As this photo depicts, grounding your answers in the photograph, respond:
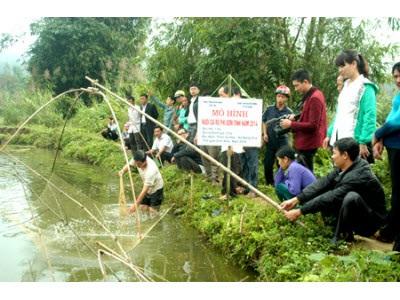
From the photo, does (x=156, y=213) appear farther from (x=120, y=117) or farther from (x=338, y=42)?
(x=120, y=117)

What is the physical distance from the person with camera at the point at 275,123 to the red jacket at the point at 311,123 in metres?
0.71

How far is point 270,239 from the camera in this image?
447 cm

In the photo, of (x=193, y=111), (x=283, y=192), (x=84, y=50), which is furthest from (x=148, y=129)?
(x=84, y=50)

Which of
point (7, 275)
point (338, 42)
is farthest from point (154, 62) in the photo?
point (7, 275)

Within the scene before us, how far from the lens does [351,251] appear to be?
391 centimetres

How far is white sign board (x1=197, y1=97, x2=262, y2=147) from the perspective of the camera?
500 cm

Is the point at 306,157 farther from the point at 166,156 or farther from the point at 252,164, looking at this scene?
the point at 166,156

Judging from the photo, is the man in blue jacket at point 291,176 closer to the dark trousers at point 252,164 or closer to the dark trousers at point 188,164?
the dark trousers at point 252,164

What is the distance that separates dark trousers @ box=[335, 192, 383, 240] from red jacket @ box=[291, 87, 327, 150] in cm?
124

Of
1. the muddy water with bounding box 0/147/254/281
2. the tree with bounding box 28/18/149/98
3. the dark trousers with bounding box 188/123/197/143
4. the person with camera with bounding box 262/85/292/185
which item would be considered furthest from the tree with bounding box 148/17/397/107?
the tree with bounding box 28/18/149/98

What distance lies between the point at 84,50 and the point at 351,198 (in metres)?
11.0

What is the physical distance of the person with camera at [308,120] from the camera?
5000mm

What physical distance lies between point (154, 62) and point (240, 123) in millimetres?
3886

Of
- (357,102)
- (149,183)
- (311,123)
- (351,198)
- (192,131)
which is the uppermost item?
(357,102)
